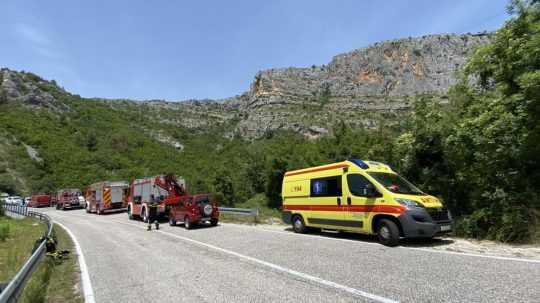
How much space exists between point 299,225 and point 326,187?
7.53 ft

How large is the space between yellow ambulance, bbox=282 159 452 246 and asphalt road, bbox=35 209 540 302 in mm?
599

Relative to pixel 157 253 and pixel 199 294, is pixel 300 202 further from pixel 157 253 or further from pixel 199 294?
pixel 199 294

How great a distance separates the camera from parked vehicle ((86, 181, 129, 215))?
3080cm

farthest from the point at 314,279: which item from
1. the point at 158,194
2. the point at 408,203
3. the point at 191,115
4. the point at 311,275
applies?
the point at 191,115

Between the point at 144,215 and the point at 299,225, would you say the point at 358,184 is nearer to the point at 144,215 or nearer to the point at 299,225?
the point at 299,225

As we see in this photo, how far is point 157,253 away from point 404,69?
4987 inches

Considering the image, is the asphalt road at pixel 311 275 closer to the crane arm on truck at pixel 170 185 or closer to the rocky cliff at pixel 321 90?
the crane arm on truck at pixel 170 185

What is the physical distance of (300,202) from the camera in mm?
13016

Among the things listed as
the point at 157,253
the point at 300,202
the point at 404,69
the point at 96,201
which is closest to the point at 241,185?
the point at 96,201

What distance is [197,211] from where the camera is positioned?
16656 millimetres

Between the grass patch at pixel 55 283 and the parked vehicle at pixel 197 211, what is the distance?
6.82 metres

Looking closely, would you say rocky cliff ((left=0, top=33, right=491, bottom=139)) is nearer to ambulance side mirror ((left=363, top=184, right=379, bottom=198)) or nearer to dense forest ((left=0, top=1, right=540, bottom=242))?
dense forest ((left=0, top=1, right=540, bottom=242))

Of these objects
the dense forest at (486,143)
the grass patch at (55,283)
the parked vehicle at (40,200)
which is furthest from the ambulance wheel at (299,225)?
the parked vehicle at (40,200)

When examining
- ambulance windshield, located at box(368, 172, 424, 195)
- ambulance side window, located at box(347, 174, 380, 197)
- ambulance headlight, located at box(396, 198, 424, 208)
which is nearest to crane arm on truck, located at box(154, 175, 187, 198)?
ambulance side window, located at box(347, 174, 380, 197)
